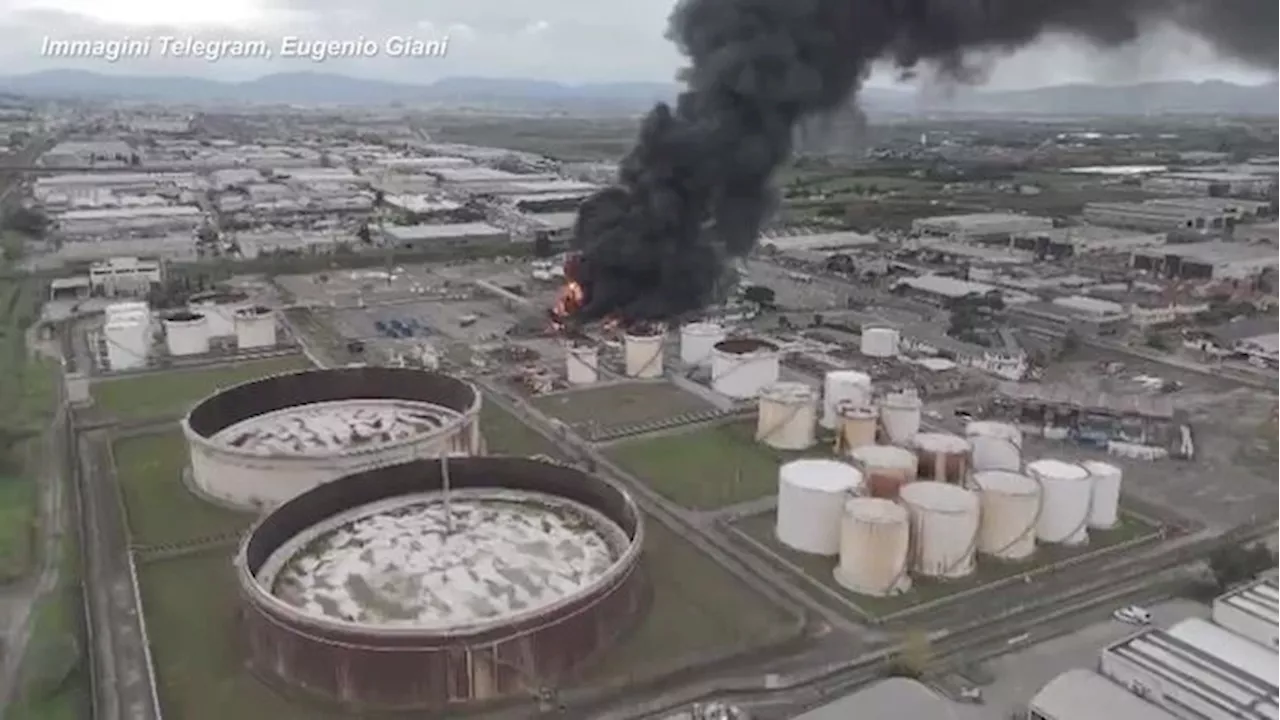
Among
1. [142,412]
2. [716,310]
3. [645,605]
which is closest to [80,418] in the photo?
[142,412]

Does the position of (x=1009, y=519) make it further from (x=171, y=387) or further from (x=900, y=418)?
(x=171, y=387)

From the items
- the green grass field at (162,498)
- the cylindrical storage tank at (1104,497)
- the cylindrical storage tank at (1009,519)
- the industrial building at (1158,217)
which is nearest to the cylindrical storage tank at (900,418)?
the cylindrical storage tank at (1104,497)

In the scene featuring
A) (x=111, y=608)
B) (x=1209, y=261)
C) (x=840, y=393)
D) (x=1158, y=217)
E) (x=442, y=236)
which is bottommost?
(x=111, y=608)

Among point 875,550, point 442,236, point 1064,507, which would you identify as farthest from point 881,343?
point 442,236

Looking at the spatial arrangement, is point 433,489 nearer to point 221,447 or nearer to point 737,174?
point 221,447

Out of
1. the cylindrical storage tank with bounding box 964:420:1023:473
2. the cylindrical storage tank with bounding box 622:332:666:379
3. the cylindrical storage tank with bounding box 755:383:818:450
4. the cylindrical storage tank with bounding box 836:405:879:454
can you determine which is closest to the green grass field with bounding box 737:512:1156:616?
the cylindrical storage tank with bounding box 964:420:1023:473

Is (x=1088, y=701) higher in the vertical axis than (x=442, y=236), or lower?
lower

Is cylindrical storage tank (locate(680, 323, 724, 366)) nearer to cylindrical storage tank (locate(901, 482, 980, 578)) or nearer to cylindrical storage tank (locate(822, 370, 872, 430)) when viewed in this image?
cylindrical storage tank (locate(822, 370, 872, 430))
